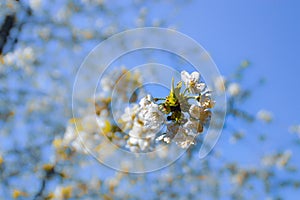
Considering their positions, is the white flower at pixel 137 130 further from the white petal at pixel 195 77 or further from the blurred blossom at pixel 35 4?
the blurred blossom at pixel 35 4

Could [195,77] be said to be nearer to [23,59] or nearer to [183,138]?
[183,138]

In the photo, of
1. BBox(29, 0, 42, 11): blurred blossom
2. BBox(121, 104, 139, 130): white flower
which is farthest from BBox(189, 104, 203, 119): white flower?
BBox(29, 0, 42, 11): blurred blossom

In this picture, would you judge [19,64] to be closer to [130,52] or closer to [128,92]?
[130,52]

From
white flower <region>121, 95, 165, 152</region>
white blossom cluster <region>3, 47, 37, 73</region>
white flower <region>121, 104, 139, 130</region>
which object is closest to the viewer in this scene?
white flower <region>121, 95, 165, 152</region>

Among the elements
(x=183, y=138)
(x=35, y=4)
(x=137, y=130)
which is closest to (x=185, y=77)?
(x=183, y=138)

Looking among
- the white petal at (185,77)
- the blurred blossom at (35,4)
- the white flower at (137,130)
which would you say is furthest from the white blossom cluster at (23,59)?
the white petal at (185,77)

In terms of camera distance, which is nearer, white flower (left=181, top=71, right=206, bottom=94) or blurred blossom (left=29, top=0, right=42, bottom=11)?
white flower (left=181, top=71, right=206, bottom=94)

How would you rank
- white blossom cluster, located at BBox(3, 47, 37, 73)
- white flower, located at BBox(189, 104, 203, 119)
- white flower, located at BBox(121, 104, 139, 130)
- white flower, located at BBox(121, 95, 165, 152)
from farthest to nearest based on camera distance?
white blossom cluster, located at BBox(3, 47, 37, 73) < white flower, located at BBox(121, 104, 139, 130) < white flower, located at BBox(121, 95, 165, 152) < white flower, located at BBox(189, 104, 203, 119)

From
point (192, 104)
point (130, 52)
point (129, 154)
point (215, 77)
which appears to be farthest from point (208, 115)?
point (130, 52)

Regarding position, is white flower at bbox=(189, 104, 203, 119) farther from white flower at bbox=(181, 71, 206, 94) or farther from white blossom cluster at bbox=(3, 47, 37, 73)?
white blossom cluster at bbox=(3, 47, 37, 73)
